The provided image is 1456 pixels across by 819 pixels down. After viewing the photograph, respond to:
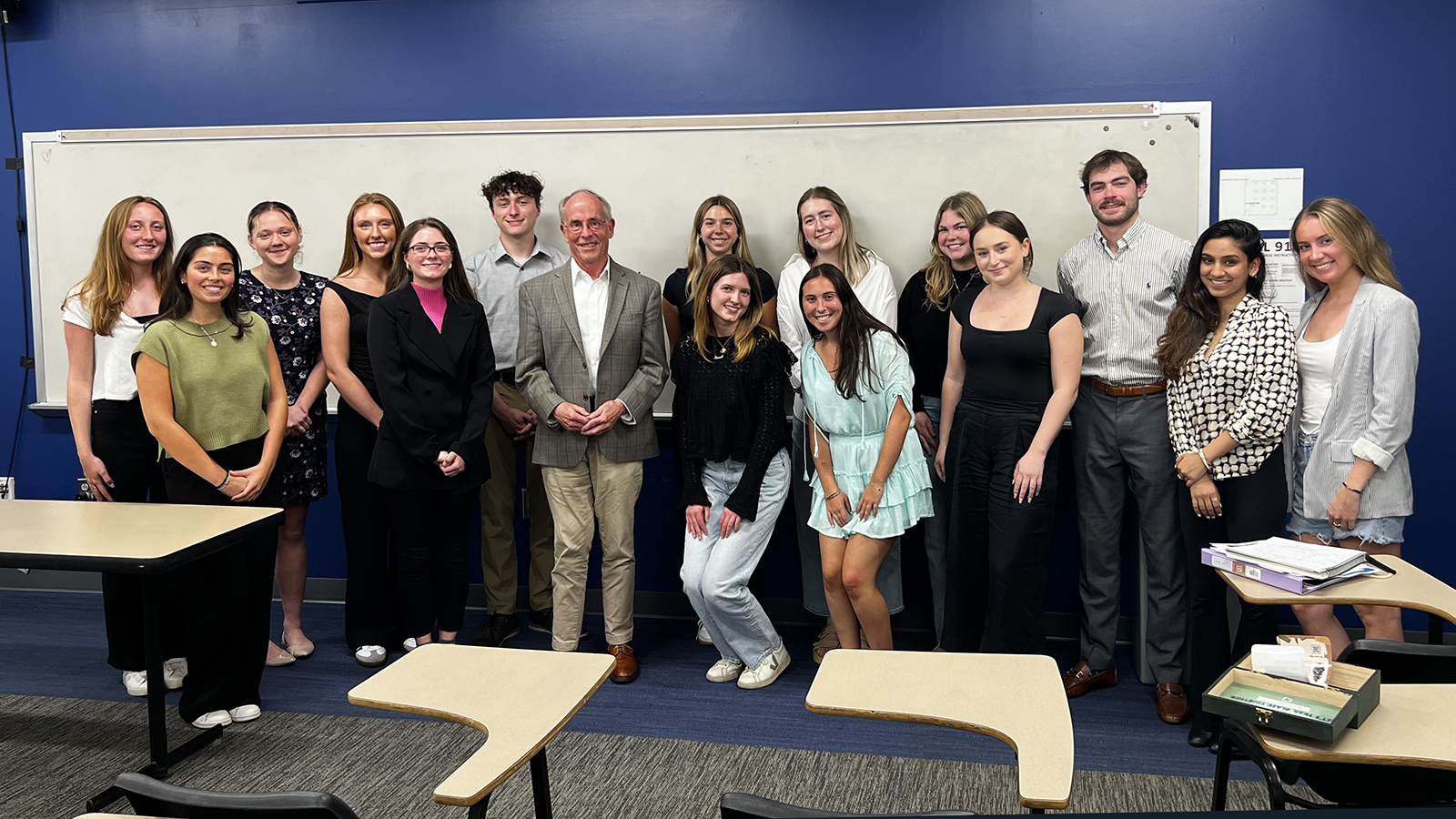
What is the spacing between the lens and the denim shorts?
2.95 metres

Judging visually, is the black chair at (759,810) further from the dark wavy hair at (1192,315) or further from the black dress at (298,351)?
the black dress at (298,351)

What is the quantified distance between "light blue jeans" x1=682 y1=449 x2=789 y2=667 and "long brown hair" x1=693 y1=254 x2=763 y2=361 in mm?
411

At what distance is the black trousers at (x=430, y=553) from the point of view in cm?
371

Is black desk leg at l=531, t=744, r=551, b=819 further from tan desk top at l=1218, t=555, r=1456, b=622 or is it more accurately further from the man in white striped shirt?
the man in white striped shirt

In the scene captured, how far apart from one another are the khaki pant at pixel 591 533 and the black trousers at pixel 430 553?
348 millimetres

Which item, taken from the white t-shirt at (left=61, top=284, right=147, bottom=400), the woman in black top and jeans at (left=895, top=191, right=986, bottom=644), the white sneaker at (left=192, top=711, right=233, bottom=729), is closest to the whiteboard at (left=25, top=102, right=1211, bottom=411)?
the woman in black top and jeans at (left=895, top=191, right=986, bottom=644)

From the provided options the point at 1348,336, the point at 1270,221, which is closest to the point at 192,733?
the point at 1348,336

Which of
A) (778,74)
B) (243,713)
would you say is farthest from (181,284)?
(778,74)

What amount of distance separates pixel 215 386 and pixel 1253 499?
3.15 metres

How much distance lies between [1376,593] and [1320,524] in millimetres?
800

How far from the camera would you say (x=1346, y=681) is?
1747mm

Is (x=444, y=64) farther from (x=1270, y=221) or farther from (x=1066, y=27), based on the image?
(x=1270, y=221)

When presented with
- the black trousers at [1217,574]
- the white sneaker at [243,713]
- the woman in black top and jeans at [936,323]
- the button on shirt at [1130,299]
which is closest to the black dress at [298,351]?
the white sneaker at [243,713]

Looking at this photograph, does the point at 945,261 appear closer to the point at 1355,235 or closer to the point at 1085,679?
the point at 1355,235
